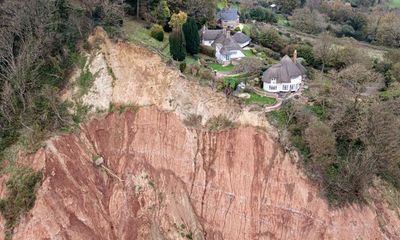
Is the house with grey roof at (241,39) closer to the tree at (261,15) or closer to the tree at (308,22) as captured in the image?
the tree at (261,15)

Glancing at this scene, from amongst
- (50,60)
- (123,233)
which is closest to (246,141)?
(123,233)

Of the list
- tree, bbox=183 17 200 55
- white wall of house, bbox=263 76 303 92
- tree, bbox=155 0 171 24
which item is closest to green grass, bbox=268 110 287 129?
white wall of house, bbox=263 76 303 92

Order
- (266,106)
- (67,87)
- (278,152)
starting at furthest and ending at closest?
1. (67,87)
2. (266,106)
3. (278,152)

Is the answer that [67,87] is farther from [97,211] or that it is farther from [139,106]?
[97,211]

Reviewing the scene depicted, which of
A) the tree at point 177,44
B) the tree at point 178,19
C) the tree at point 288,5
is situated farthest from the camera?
the tree at point 288,5

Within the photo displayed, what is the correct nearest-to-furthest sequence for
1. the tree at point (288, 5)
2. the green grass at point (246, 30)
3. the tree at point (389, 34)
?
the green grass at point (246, 30)
the tree at point (389, 34)
the tree at point (288, 5)

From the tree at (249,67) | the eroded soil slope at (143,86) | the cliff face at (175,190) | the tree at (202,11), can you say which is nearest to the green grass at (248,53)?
the tree at (249,67)

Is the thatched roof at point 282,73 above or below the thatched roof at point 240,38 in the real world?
above

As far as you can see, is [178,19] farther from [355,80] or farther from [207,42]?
[355,80]
